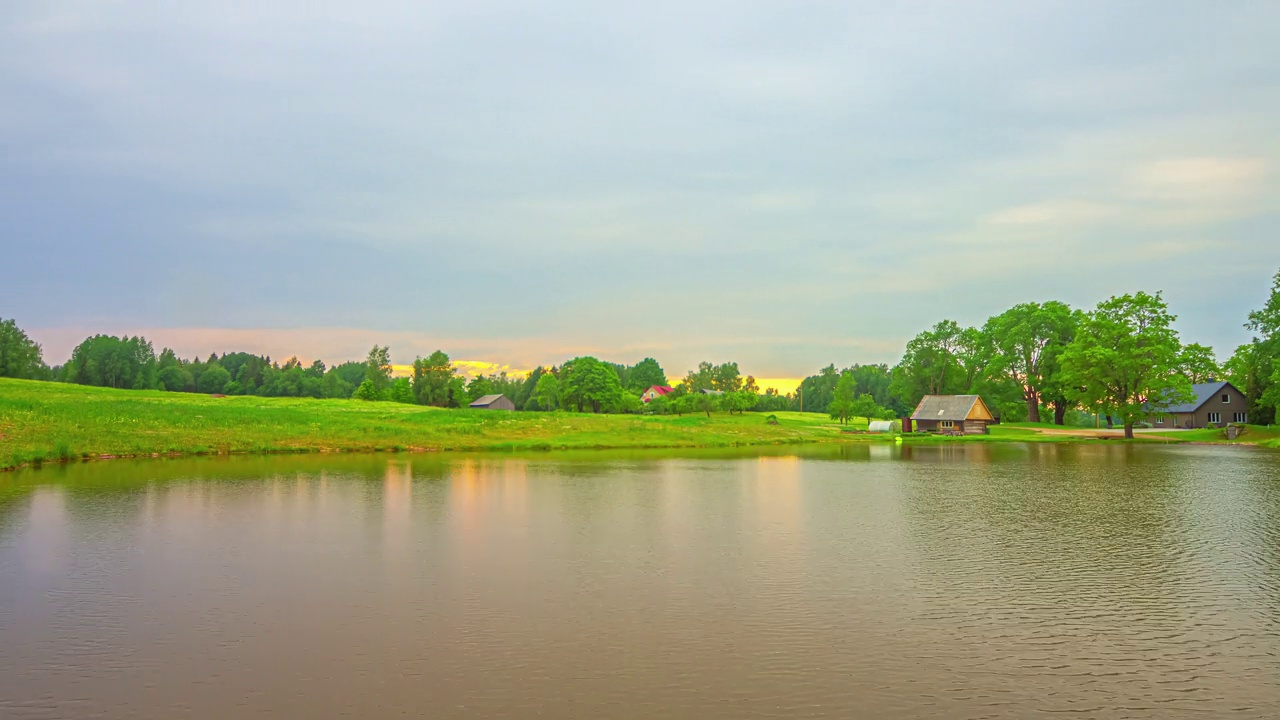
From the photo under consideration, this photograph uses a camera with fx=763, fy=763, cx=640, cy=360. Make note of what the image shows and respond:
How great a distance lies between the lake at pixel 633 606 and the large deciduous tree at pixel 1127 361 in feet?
182

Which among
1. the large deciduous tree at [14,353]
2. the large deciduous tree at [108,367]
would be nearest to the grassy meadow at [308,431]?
the large deciduous tree at [14,353]

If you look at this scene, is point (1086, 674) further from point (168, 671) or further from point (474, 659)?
point (168, 671)

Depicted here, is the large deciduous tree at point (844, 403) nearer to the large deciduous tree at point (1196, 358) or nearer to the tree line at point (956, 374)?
the tree line at point (956, 374)

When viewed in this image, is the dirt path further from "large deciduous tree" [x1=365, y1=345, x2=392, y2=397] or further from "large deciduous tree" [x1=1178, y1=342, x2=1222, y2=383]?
"large deciduous tree" [x1=365, y1=345, x2=392, y2=397]

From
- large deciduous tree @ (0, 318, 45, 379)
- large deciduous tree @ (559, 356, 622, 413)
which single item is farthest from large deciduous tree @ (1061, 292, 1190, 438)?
large deciduous tree @ (0, 318, 45, 379)

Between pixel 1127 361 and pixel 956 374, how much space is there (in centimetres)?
3521

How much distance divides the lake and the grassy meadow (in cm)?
1921

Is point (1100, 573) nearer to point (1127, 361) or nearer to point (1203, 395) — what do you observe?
point (1127, 361)

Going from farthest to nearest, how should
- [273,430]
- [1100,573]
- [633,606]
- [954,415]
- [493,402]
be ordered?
[493,402]
[954,415]
[273,430]
[1100,573]
[633,606]

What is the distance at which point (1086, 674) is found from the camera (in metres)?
10.5

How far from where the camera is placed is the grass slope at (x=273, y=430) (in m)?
44.9

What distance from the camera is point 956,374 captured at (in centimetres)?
11144

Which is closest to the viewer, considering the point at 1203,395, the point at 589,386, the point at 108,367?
the point at 1203,395

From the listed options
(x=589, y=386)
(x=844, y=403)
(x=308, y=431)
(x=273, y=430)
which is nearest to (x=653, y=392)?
(x=589, y=386)
